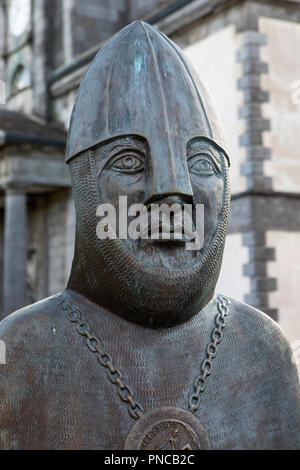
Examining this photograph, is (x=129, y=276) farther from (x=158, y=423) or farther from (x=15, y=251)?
(x=15, y=251)

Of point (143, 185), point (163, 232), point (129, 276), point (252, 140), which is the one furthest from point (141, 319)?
point (252, 140)

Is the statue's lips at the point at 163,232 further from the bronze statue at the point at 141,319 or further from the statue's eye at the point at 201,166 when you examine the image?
the statue's eye at the point at 201,166

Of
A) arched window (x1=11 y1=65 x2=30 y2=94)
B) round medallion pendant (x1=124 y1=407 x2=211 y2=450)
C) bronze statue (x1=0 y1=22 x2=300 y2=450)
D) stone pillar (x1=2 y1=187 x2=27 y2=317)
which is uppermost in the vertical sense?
arched window (x1=11 y1=65 x2=30 y2=94)

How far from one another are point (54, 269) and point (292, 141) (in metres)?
7.55

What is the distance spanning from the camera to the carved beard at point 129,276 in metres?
2.16

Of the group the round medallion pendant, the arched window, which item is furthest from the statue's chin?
the arched window

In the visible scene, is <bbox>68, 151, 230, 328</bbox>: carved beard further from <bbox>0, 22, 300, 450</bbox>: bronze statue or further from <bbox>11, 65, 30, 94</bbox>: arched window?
<bbox>11, 65, 30, 94</bbox>: arched window

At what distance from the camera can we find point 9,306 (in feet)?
49.6

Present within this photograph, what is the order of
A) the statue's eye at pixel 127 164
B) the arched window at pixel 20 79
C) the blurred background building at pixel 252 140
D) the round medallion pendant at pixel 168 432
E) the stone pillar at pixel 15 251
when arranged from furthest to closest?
the arched window at pixel 20 79 < the stone pillar at pixel 15 251 < the blurred background building at pixel 252 140 < the statue's eye at pixel 127 164 < the round medallion pendant at pixel 168 432

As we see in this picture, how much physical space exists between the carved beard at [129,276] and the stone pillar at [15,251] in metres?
13.2

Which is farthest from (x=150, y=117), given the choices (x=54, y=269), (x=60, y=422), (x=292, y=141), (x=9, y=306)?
(x=54, y=269)

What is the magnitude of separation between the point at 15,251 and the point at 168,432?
13820mm

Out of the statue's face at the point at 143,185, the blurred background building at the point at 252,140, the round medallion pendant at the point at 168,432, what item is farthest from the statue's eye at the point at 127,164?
the blurred background building at the point at 252,140

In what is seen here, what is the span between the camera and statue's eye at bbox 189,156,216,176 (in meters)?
2.25
